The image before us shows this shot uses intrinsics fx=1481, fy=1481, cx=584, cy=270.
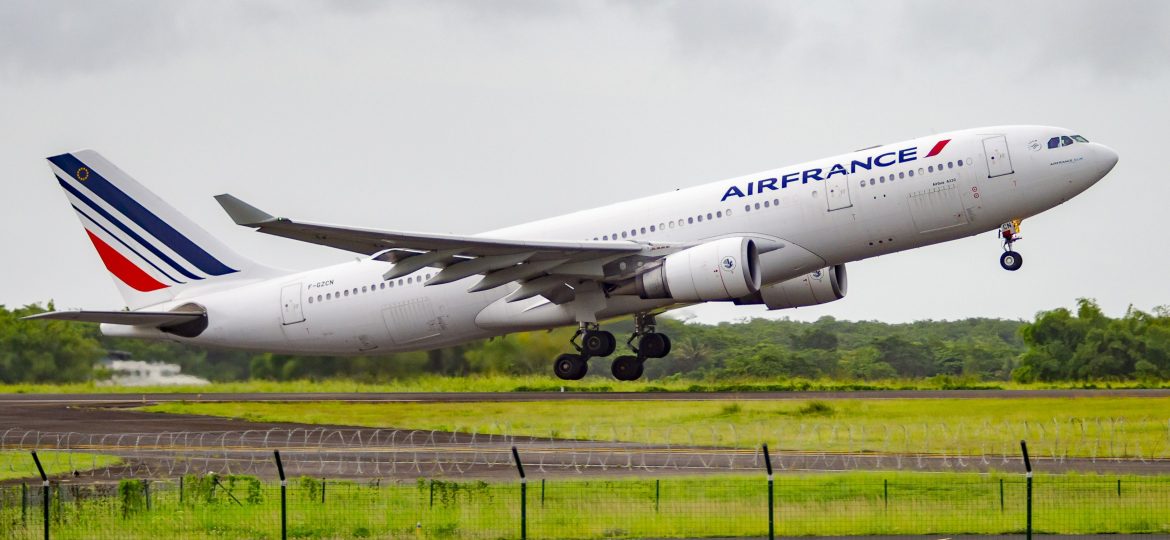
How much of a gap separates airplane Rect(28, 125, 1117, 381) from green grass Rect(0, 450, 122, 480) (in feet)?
18.1

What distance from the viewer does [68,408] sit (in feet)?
151

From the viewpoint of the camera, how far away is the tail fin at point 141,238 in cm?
4394

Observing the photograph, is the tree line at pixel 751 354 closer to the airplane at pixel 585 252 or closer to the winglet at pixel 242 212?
the airplane at pixel 585 252

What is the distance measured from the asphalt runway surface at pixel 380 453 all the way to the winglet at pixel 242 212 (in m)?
5.07

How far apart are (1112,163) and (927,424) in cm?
763

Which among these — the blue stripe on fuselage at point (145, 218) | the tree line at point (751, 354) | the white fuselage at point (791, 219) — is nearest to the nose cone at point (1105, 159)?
the white fuselage at point (791, 219)

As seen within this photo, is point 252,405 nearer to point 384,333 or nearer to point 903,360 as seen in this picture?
point 384,333

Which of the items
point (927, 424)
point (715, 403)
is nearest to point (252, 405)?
point (715, 403)

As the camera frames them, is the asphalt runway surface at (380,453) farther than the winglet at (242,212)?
No

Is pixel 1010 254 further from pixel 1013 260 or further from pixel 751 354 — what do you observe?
pixel 751 354

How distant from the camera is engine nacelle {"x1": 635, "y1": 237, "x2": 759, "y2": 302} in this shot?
35.2 metres

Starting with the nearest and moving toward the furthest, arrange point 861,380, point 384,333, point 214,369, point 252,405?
point 384,333 < point 252,405 < point 214,369 < point 861,380

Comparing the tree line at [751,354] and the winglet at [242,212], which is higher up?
the winglet at [242,212]

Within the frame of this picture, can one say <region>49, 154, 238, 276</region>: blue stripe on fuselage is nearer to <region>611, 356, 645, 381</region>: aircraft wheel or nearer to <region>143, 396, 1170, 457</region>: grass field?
<region>143, 396, 1170, 457</region>: grass field
